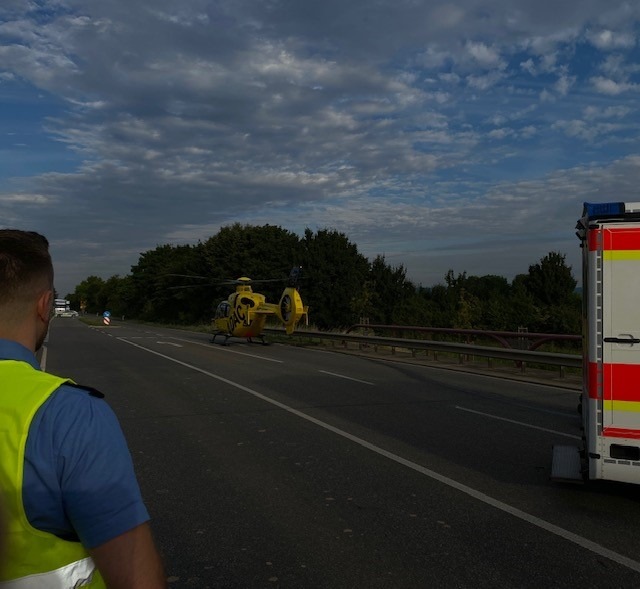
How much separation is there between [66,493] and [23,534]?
0.13 metres

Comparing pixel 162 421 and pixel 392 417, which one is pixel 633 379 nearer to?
pixel 392 417

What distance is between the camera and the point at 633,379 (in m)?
5.39

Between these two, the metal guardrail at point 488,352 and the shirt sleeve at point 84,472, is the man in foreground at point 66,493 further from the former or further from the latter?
the metal guardrail at point 488,352

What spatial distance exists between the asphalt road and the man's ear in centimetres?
296

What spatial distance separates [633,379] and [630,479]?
2.84 ft

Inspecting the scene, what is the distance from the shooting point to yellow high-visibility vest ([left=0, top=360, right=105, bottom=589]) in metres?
1.44

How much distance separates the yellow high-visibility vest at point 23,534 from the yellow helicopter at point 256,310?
24.3 m

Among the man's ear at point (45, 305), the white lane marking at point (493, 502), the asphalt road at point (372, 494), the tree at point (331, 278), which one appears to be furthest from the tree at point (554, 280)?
the man's ear at point (45, 305)

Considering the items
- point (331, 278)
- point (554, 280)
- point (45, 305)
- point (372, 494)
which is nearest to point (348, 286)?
point (331, 278)

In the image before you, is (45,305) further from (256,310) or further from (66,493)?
(256,310)

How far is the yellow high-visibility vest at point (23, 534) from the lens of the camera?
144cm

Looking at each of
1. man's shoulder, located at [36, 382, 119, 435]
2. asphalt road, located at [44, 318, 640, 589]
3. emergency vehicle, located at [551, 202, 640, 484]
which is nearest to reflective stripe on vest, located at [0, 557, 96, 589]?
man's shoulder, located at [36, 382, 119, 435]

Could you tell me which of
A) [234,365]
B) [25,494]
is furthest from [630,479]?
[234,365]

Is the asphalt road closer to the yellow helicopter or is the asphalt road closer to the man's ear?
the man's ear
